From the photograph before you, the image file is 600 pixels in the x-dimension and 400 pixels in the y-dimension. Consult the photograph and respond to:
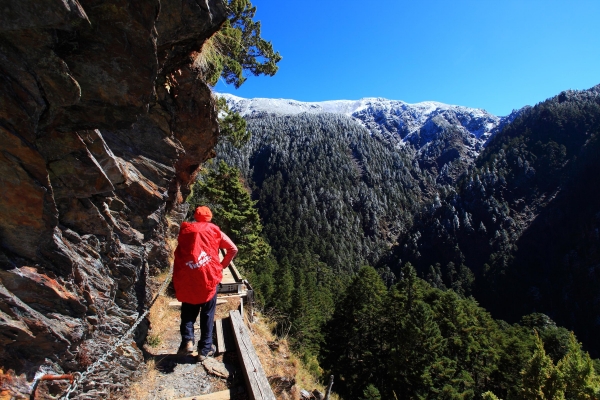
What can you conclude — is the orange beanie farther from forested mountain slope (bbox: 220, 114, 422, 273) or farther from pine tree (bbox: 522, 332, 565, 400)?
forested mountain slope (bbox: 220, 114, 422, 273)

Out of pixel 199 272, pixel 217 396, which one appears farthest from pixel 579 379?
pixel 199 272

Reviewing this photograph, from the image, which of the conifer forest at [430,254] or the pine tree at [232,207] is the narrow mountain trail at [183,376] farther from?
the pine tree at [232,207]

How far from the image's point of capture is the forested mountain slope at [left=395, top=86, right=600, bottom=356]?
313 ft

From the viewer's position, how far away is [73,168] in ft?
12.1

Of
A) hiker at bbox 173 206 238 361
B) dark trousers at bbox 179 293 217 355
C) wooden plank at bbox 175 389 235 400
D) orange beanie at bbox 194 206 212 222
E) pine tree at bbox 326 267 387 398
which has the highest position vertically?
orange beanie at bbox 194 206 212 222

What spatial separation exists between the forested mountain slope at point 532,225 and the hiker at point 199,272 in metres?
106

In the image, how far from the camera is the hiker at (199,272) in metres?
4.62

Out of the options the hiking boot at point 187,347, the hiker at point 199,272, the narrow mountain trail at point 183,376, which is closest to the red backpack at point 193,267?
the hiker at point 199,272

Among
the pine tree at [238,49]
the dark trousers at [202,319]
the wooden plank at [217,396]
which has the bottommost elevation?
the wooden plank at [217,396]

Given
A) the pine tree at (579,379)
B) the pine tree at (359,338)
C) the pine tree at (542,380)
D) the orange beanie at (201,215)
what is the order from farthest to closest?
1. the pine tree at (359,338)
2. the pine tree at (542,380)
3. the pine tree at (579,379)
4. the orange beanie at (201,215)

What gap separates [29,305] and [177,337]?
3.56 metres

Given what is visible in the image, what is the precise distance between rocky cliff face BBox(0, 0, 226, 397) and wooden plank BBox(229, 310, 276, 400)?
63.9 inches

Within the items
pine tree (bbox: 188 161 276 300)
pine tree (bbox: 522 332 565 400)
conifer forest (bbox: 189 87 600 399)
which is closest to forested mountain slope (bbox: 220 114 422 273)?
conifer forest (bbox: 189 87 600 399)

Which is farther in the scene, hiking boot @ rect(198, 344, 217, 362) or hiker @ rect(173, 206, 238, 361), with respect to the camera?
hiking boot @ rect(198, 344, 217, 362)
